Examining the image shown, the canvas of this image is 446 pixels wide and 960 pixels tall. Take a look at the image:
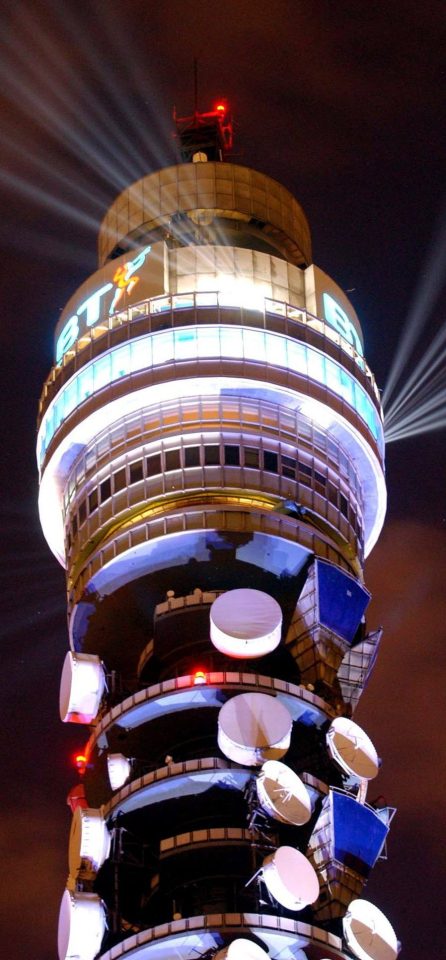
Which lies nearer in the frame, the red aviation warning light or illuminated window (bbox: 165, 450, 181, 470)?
illuminated window (bbox: 165, 450, 181, 470)

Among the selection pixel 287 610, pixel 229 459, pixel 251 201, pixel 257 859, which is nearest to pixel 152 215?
pixel 251 201

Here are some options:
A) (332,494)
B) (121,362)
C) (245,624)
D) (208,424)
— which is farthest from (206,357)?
(245,624)

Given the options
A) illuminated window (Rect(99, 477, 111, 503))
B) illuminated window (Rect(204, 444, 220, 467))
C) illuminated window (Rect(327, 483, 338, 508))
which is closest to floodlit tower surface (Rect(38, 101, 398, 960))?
illuminated window (Rect(204, 444, 220, 467))

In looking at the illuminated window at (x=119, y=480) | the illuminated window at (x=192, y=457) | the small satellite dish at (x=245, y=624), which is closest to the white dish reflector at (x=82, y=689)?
the small satellite dish at (x=245, y=624)

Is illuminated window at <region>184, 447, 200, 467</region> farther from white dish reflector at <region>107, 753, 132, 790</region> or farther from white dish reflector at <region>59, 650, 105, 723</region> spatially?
white dish reflector at <region>107, 753, 132, 790</region>

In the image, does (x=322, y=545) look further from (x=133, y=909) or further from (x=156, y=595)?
(x=133, y=909)

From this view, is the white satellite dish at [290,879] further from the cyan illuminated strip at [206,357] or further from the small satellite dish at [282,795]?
the cyan illuminated strip at [206,357]
